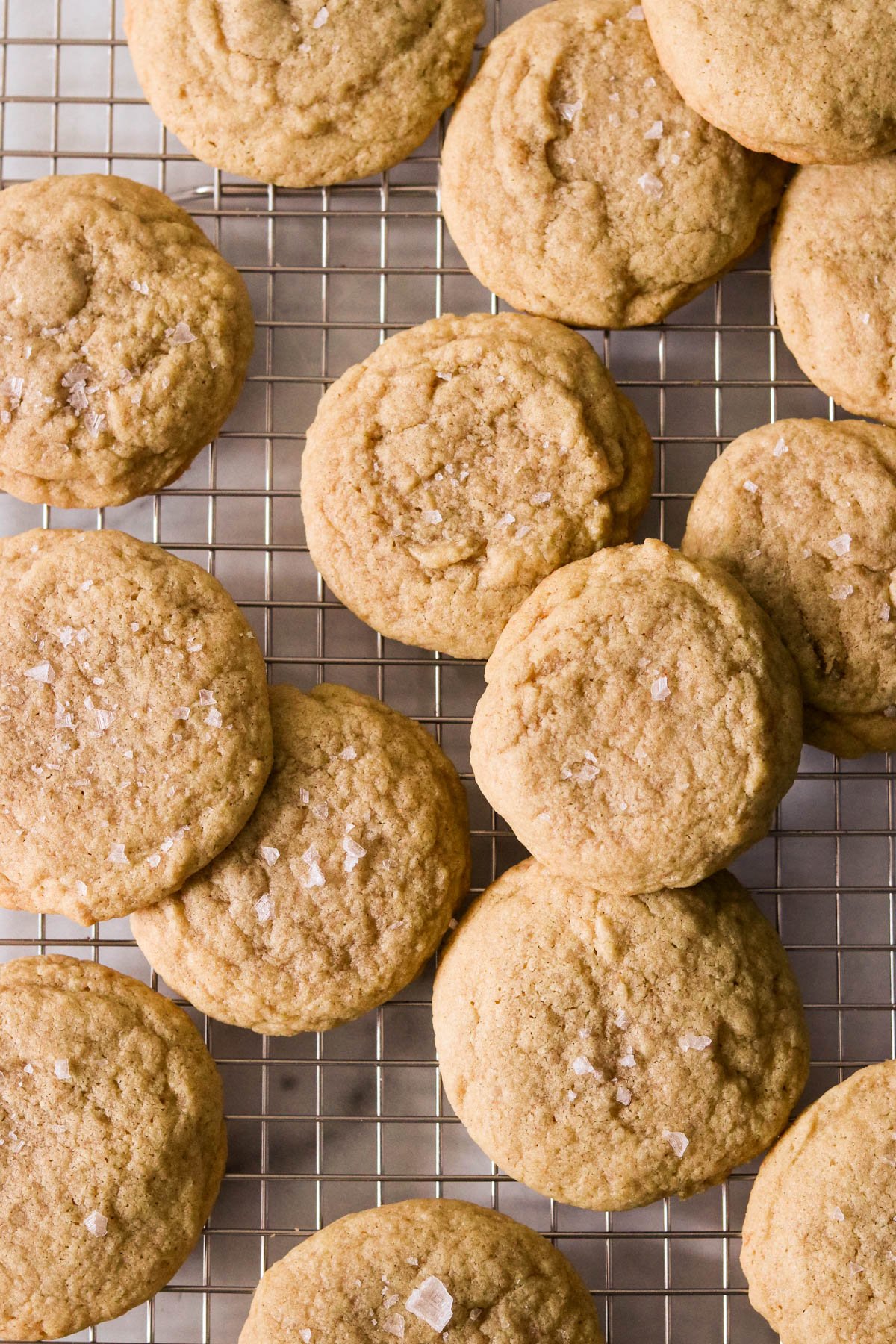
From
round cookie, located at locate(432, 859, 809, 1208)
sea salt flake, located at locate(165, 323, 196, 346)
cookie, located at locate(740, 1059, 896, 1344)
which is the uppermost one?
sea salt flake, located at locate(165, 323, 196, 346)

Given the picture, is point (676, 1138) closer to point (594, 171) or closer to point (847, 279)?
point (847, 279)

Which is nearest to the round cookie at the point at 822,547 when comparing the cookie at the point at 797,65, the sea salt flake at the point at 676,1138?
the cookie at the point at 797,65

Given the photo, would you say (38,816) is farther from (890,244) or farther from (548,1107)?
(890,244)

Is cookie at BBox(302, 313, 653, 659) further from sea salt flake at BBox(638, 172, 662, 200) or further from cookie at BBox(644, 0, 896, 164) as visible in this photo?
cookie at BBox(644, 0, 896, 164)

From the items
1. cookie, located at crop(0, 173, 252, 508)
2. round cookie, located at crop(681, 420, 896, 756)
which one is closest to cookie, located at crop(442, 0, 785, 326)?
round cookie, located at crop(681, 420, 896, 756)

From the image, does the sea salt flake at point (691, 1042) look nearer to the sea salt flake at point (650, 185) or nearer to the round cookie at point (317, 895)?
the round cookie at point (317, 895)

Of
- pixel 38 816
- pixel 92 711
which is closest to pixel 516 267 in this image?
pixel 92 711
